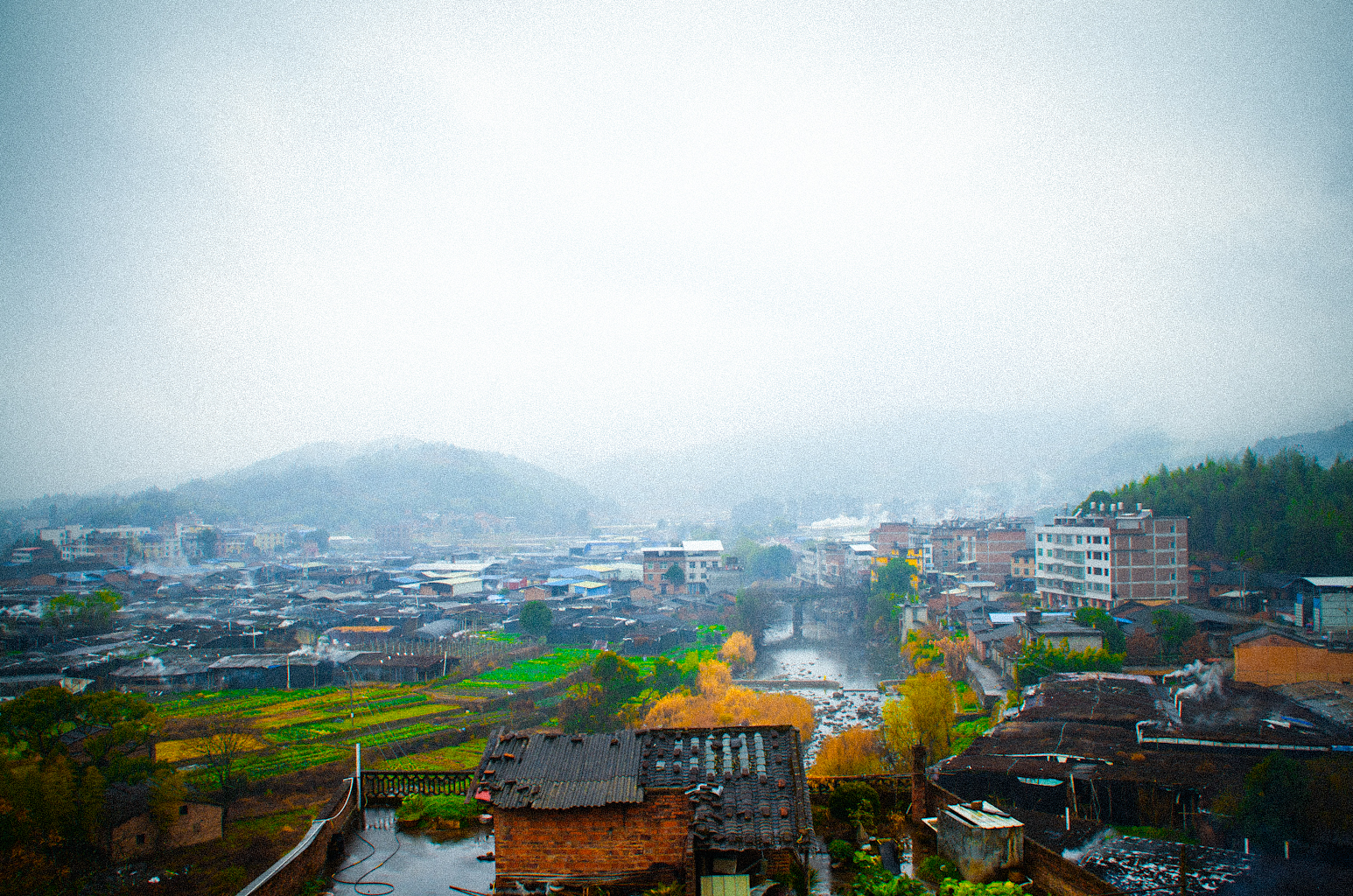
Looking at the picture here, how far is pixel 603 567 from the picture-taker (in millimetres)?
50906

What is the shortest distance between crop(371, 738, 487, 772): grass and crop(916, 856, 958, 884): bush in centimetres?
1288

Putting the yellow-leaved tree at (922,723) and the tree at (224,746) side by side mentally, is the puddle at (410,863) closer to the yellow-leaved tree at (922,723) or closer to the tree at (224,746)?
the tree at (224,746)

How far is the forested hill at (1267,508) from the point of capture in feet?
86.5

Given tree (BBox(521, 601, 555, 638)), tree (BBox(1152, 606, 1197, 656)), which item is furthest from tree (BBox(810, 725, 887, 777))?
tree (BBox(521, 601, 555, 638))

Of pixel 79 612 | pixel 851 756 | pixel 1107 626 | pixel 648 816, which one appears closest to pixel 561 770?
pixel 648 816

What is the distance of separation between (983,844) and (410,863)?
4.26 m

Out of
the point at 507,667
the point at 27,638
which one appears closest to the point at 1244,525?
the point at 507,667

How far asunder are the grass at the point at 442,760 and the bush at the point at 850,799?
11893mm

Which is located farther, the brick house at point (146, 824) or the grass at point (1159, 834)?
the brick house at point (146, 824)

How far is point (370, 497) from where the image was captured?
389 feet

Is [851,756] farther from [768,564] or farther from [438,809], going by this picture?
[768,564]

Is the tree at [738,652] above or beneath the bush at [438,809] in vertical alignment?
beneath

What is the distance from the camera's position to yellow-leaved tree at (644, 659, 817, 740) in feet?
58.1

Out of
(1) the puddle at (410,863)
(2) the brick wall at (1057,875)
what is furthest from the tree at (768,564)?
(2) the brick wall at (1057,875)
